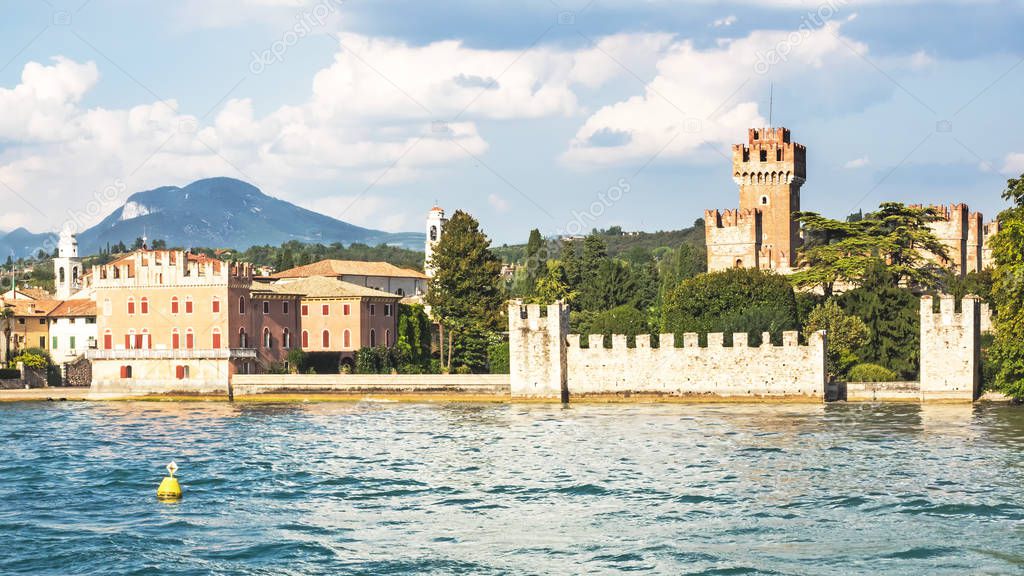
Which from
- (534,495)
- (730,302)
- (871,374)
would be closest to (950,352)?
(871,374)

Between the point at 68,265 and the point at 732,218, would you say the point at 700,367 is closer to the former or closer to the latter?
the point at 732,218

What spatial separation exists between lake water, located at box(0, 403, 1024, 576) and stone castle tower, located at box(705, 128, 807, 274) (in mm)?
26031

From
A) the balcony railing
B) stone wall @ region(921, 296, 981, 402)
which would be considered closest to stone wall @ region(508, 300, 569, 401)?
stone wall @ region(921, 296, 981, 402)

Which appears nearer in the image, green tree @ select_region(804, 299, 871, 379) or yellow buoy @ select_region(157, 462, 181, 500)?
yellow buoy @ select_region(157, 462, 181, 500)

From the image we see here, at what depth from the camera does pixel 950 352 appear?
4500cm

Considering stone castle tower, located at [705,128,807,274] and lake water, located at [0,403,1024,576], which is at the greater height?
stone castle tower, located at [705,128,807,274]

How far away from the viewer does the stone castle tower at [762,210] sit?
68.7m

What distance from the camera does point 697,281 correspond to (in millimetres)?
56969

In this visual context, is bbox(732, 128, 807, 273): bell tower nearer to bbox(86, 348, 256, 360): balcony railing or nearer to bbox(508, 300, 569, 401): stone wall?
bbox(508, 300, 569, 401): stone wall

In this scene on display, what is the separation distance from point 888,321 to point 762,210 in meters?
20.4

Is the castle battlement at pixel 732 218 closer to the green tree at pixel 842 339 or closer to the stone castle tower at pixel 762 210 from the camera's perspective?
the stone castle tower at pixel 762 210

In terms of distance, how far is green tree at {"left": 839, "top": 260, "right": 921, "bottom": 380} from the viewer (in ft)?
164

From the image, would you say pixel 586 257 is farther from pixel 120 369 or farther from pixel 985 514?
pixel 985 514

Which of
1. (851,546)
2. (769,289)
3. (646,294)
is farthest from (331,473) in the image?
(646,294)
